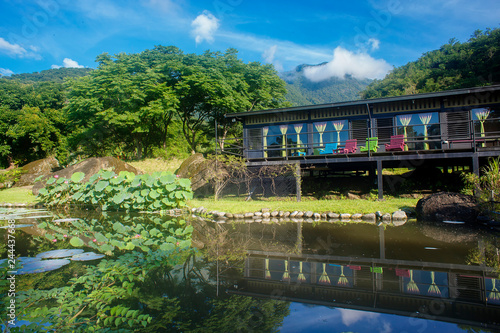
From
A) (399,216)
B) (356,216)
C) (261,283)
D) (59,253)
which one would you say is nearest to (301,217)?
(356,216)

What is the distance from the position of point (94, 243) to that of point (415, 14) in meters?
24.6

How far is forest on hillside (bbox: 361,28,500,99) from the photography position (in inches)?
1094

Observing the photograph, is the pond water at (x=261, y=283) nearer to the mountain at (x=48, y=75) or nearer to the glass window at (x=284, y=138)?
the glass window at (x=284, y=138)

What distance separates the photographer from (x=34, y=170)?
75.2 feet

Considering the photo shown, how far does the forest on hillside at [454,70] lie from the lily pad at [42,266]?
32329 mm

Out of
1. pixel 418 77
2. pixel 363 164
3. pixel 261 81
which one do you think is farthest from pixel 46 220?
pixel 418 77

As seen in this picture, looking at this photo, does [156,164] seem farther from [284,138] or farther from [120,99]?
[284,138]

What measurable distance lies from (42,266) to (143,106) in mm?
18577

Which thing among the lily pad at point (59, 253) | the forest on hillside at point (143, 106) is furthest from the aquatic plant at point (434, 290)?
the forest on hillside at point (143, 106)

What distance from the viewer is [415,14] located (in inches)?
841

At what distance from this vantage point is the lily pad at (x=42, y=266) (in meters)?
4.40

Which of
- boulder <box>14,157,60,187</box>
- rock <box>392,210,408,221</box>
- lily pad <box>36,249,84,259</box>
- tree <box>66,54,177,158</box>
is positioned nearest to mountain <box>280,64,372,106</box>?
tree <box>66,54,177,158</box>

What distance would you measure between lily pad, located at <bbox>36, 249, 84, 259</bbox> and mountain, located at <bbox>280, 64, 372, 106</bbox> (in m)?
69.7

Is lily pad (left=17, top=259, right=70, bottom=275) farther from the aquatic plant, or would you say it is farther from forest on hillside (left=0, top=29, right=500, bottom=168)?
forest on hillside (left=0, top=29, right=500, bottom=168)
